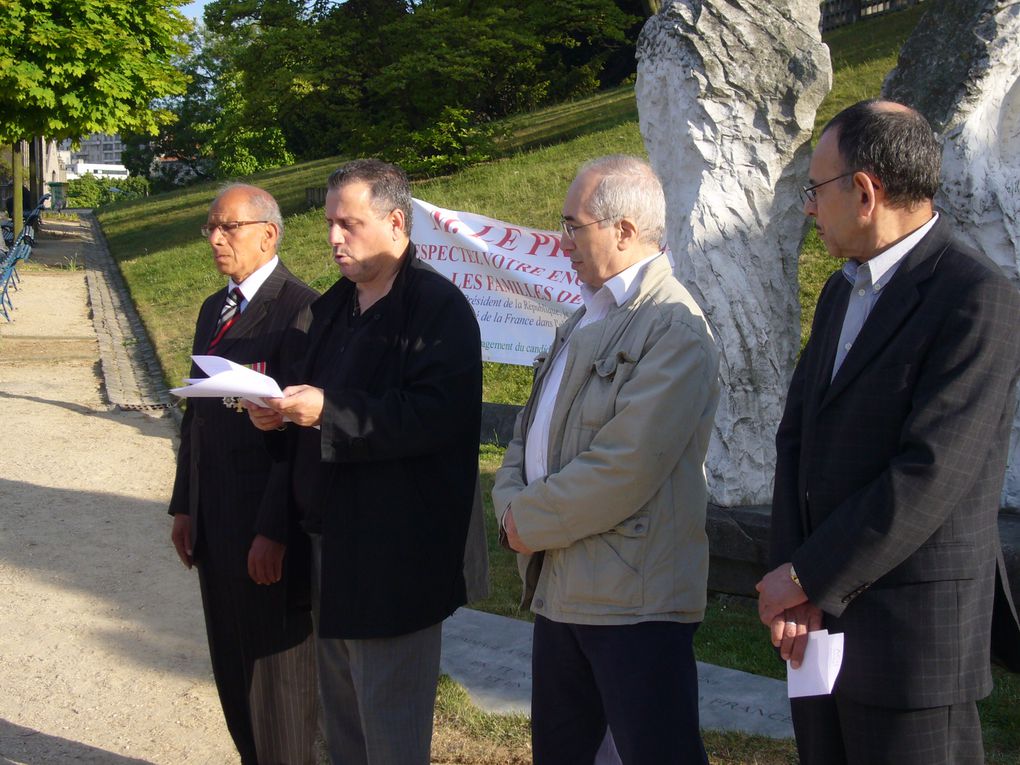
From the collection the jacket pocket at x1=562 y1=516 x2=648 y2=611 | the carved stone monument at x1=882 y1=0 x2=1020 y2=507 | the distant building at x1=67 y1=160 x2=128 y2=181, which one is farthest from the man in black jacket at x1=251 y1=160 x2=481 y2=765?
the distant building at x1=67 y1=160 x2=128 y2=181

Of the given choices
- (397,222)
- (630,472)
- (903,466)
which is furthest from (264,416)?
(903,466)

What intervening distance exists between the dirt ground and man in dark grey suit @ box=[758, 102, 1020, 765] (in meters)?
2.88

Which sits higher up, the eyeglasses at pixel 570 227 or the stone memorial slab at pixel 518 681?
the eyeglasses at pixel 570 227

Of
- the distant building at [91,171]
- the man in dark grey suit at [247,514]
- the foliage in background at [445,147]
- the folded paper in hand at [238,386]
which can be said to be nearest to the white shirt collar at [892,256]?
the folded paper in hand at [238,386]

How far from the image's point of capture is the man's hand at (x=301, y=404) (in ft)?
9.52

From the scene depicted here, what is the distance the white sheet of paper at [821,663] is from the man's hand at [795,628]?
0.10 feet

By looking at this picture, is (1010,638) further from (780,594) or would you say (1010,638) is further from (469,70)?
(469,70)

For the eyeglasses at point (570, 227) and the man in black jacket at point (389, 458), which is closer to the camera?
the eyeglasses at point (570, 227)

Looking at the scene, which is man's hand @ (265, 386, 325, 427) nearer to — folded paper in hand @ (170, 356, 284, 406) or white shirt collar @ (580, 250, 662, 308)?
folded paper in hand @ (170, 356, 284, 406)

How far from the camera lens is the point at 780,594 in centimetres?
240

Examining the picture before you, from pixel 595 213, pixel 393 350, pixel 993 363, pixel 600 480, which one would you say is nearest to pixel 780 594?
pixel 600 480

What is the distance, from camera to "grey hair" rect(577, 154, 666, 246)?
9.17 feet

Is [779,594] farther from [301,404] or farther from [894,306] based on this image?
[301,404]

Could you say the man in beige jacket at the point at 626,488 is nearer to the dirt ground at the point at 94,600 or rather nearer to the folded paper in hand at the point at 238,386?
the folded paper in hand at the point at 238,386
